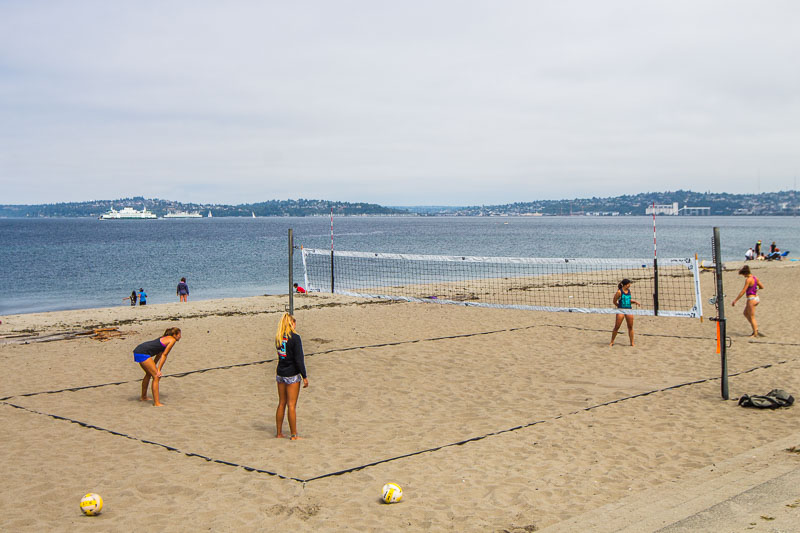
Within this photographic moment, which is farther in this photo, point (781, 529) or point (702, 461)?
point (702, 461)

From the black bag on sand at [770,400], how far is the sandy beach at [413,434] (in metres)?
0.18

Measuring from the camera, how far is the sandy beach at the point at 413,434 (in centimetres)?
554

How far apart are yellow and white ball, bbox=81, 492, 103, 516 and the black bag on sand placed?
7393mm

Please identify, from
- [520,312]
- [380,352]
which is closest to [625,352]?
[380,352]

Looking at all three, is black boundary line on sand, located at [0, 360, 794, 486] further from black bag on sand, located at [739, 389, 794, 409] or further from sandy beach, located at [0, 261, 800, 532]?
black bag on sand, located at [739, 389, 794, 409]

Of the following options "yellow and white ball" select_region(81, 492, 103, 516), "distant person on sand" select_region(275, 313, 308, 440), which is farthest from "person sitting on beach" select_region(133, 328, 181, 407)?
"yellow and white ball" select_region(81, 492, 103, 516)

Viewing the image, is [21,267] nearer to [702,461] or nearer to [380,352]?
[380,352]

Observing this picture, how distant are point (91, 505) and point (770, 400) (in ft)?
25.0

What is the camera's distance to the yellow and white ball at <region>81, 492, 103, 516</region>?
17.8 feet

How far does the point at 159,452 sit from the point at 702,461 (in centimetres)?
548

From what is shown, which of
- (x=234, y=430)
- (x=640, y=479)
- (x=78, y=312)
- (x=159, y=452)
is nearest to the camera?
(x=640, y=479)

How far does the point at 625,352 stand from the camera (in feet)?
40.3

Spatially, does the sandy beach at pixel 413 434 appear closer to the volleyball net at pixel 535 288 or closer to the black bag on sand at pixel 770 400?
the black bag on sand at pixel 770 400

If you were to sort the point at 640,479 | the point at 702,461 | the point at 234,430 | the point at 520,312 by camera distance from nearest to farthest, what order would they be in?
1. the point at 640,479
2. the point at 702,461
3. the point at 234,430
4. the point at 520,312
